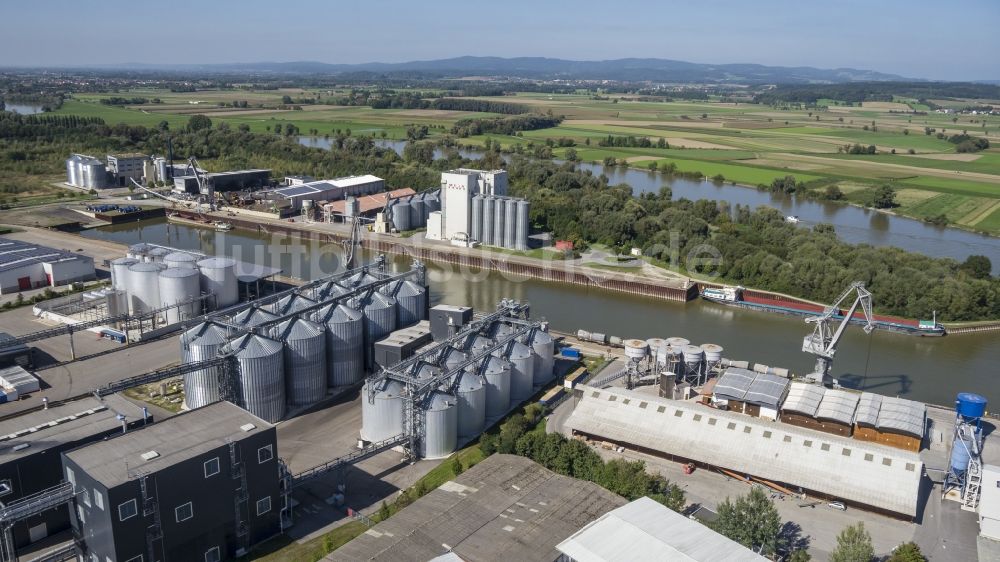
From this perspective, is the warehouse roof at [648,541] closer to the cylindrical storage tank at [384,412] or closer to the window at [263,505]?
the window at [263,505]

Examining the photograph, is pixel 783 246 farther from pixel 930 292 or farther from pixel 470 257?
pixel 470 257

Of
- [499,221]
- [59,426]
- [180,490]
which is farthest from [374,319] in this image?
[499,221]

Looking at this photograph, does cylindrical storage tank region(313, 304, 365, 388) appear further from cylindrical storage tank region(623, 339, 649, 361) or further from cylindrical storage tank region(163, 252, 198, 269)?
cylindrical storage tank region(163, 252, 198, 269)

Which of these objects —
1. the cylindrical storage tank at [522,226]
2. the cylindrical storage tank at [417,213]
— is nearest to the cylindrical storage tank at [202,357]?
the cylindrical storage tank at [522,226]

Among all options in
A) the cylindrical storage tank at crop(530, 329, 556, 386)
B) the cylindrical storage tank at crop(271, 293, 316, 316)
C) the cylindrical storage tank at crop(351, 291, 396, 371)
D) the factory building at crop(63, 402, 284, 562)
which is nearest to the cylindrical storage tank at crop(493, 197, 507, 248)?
the cylindrical storage tank at crop(351, 291, 396, 371)

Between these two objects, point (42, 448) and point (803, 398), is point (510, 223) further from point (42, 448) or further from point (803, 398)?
point (42, 448)
